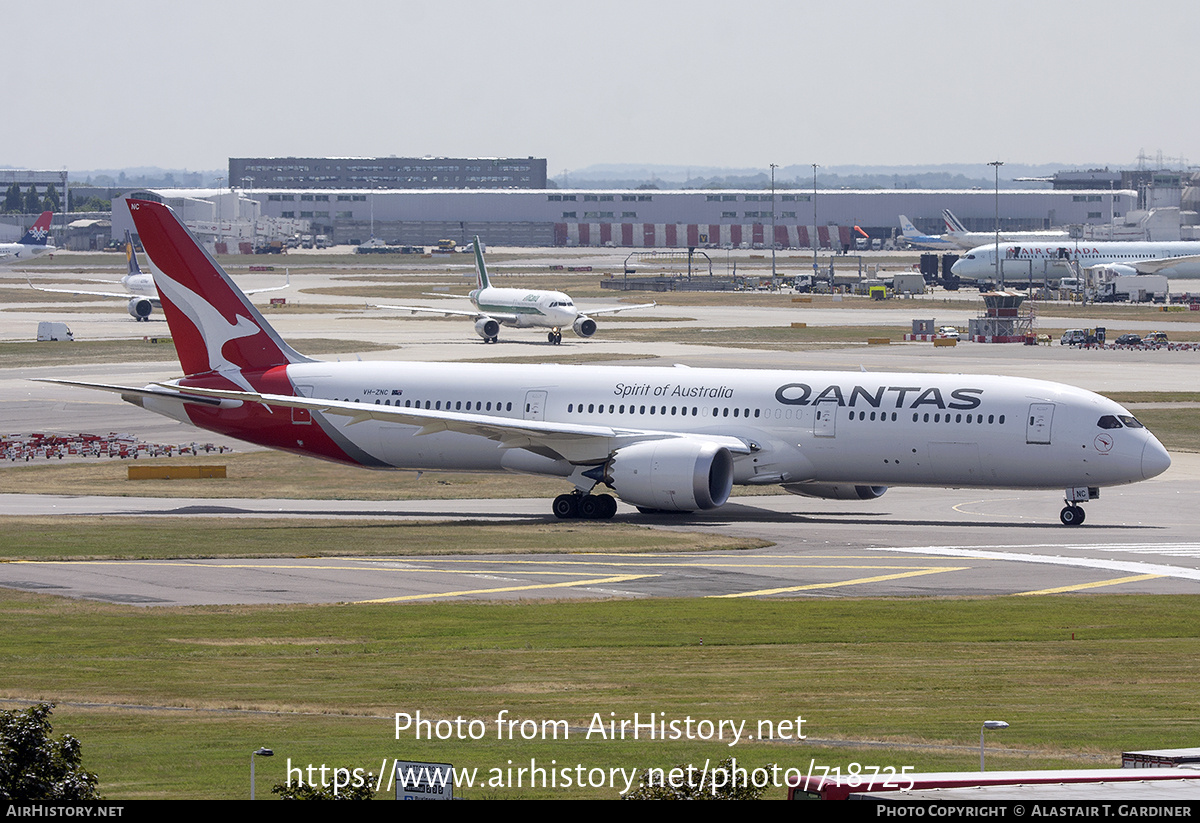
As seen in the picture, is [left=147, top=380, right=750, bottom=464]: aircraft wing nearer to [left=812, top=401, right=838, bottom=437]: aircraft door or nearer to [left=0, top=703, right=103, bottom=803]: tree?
[left=812, top=401, right=838, bottom=437]: aircraft door

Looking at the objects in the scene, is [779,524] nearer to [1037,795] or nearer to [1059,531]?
[1059,531]

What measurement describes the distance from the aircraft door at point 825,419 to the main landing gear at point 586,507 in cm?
697

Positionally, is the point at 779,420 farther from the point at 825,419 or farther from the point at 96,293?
the point at 96,293

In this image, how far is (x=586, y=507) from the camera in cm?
5331

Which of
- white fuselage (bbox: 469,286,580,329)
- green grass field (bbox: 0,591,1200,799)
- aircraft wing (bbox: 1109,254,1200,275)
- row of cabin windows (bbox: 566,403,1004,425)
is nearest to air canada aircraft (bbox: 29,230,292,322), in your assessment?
white fuselage (bbox: 469,286,580,329)

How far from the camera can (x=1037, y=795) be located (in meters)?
16.0

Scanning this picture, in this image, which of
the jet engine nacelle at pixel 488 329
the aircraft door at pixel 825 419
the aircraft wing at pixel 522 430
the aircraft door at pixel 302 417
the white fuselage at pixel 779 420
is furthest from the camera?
the jet engine nacelle at pixel 488 329

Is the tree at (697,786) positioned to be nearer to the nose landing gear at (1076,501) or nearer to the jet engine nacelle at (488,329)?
the nose landing gear at (1076,501)

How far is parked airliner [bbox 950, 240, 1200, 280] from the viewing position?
191 meters

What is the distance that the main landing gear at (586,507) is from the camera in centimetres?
5328

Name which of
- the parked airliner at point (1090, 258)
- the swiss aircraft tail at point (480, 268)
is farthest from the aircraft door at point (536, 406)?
the parked airliner at point (1090, 258)

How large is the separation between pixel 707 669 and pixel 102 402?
219ft

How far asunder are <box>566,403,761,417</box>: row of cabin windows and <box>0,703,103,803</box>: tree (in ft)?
122

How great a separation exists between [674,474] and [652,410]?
12.8 ft
